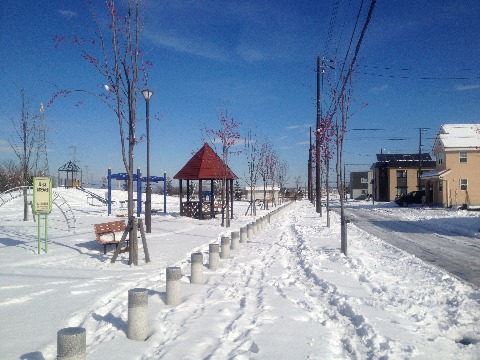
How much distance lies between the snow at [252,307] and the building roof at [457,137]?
109 feet

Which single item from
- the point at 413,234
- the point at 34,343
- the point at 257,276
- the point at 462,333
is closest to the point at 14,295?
the point at 34,343

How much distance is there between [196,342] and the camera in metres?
4.74

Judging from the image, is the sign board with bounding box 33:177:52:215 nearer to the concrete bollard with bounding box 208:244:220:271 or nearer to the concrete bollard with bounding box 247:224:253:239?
the concrete bollard with bounding box 208:244:220:271

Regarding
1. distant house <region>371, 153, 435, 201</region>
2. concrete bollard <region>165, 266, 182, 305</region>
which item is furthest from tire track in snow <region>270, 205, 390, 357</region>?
distant house <region>371, 153, 435, 201</region>

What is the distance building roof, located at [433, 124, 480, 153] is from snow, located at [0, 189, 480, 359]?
33.3 meters

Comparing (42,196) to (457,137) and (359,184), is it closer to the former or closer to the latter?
(457,137)

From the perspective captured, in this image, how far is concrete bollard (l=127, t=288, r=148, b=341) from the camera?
477cm

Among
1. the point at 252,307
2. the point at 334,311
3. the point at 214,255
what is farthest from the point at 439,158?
the point at 252,307

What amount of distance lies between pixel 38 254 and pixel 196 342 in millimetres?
7432

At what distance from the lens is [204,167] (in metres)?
23.8

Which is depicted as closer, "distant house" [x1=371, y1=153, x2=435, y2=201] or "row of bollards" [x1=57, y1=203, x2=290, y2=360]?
"row of bollards" [x1=57, y1=203, x2=290, y2=360]

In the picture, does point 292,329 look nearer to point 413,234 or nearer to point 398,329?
point 398,329

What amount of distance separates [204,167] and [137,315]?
63.0ft

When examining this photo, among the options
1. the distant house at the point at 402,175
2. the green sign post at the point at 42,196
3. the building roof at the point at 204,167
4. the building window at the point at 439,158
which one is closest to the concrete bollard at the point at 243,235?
the green sign post at the point at 42,196
